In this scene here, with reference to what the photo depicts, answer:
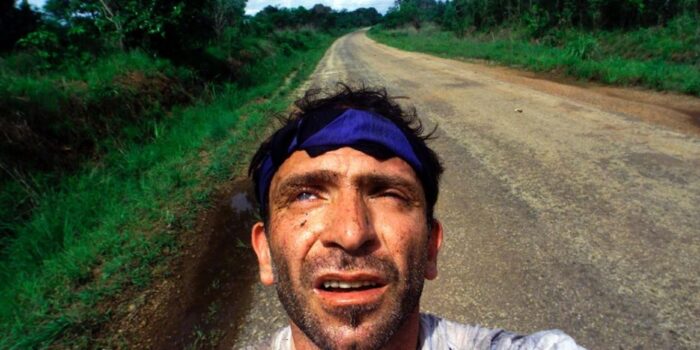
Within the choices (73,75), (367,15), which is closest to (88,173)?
(73,75)

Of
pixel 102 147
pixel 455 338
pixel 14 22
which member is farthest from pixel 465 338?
pixel 14 22

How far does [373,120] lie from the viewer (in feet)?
4.62

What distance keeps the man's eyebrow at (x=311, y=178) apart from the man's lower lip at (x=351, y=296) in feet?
1.19

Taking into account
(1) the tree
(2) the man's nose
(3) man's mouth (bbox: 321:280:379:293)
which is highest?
(1) the tree

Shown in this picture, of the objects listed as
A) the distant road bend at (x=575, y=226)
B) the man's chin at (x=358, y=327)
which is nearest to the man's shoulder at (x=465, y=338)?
the man's chin at (x=358, y=327)

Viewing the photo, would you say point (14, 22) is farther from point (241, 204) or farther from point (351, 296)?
point (351, 296)

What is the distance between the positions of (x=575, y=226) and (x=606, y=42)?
1311 cm

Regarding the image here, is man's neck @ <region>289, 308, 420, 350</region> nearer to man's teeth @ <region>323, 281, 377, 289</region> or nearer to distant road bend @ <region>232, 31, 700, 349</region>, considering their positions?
man's teeth @ <region>323, 281, 377, 289</region>

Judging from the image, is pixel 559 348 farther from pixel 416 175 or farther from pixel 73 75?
pixel 73 75

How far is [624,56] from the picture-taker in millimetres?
12078

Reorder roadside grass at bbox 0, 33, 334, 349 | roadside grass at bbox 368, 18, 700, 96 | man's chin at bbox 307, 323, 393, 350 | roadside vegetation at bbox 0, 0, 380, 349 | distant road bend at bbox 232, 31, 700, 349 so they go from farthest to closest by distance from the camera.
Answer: roadside grass at bbox 368, 18, 700, 96 → roadside vegetation at bbox 0, 0, 380, 349 → roadside grass at bbox 0, 33, 334, 349 → distant road bend at bbox 232, 31, 700, 349 → man's chin at bbox 307, 323, 393, 350

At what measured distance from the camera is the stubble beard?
1048 mm

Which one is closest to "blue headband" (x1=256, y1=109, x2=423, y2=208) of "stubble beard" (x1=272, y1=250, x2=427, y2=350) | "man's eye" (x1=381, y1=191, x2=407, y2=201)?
"man's eye" (x1=381, y1=191, x2=407, y2=201)

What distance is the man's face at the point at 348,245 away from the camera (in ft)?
3.48
